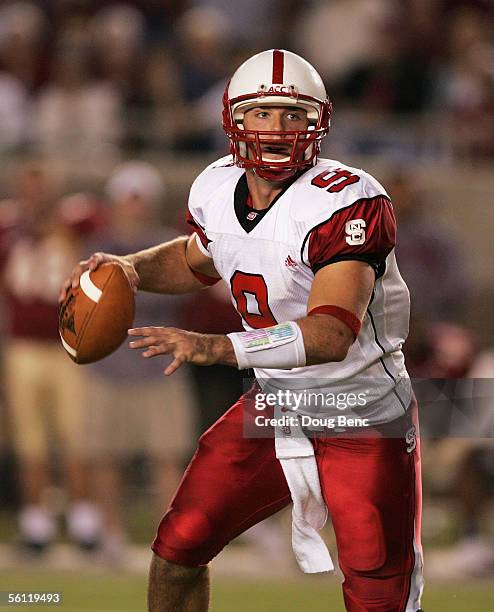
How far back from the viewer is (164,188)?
26.9 ft

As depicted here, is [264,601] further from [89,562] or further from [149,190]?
[149,190]

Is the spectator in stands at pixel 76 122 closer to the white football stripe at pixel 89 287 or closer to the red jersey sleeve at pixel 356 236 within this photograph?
the white football stripe at pixel 89 287

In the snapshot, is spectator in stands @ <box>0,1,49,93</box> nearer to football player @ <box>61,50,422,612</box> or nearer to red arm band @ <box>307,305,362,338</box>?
football player @ <box>61,50,422,612</box>

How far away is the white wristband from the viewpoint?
11.0 feet

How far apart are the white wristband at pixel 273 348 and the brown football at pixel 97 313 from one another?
20.9 inches

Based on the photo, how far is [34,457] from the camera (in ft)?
22.0

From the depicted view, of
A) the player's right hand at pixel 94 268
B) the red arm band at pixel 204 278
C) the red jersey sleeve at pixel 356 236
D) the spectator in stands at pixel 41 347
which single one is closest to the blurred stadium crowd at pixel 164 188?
the spectator in stands at pixel 41 347

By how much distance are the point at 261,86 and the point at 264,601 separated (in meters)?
2.56

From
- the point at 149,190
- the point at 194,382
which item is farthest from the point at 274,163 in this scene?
the point at 194,382

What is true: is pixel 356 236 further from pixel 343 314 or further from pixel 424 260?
pixel 424 260

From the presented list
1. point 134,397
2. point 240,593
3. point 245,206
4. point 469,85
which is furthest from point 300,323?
point 469,85

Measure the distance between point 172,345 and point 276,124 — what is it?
2.78 feet

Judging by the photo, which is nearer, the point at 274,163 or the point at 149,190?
the point at 274,163

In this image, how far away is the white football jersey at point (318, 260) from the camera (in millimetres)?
3555
